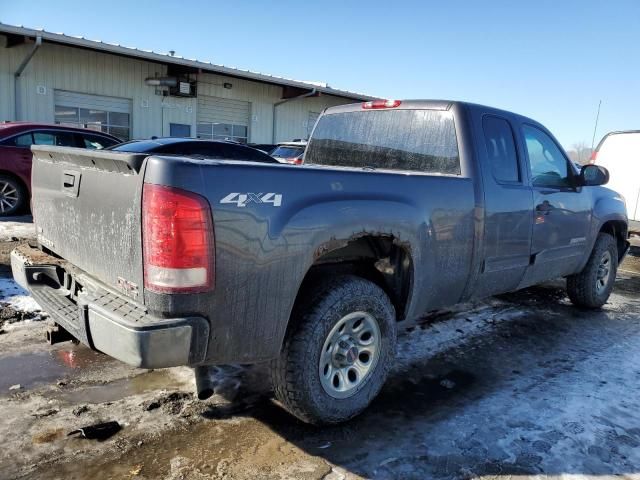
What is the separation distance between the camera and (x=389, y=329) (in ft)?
10.9

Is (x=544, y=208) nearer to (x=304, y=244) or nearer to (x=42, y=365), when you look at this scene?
(x=304, y=244)

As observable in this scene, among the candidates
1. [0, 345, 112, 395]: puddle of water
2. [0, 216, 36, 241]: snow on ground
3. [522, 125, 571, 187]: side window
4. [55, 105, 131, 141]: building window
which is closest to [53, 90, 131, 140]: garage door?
[55, 105, 131, 141]: building window

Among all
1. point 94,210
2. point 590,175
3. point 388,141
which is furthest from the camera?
point 590,175

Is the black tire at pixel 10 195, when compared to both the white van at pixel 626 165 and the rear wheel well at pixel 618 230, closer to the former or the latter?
the rear wheel well at pixel 618 230

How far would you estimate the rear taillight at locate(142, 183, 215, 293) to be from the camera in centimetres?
232

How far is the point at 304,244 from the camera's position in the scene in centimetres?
271

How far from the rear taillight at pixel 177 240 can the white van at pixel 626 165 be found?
30.1 feet

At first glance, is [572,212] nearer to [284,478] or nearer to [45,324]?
[284,478]

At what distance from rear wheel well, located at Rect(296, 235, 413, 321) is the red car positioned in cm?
803

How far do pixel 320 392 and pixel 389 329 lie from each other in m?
0.64

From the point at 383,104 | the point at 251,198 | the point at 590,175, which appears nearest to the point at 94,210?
the point at 251,198

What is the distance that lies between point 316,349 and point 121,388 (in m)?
1.49

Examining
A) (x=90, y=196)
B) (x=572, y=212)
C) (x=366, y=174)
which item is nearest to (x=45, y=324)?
(x=90, y=196)

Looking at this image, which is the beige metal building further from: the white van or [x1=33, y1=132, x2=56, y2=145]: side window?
the white van
